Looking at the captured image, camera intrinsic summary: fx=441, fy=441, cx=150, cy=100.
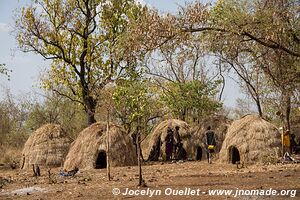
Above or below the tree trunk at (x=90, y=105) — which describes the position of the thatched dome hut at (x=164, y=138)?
below

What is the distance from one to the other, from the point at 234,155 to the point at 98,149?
5.79m

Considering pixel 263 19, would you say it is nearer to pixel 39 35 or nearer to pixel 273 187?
pixel 273 187

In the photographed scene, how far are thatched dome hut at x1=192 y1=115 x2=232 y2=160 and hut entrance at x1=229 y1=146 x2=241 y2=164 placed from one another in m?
4.16

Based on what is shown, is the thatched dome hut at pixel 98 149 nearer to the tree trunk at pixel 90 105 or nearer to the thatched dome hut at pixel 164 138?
the thatched dome hut at pixel 164 138

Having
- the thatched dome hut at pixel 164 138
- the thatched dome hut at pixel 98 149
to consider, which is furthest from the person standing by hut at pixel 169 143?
the thatched dome hut at pixel 98 149

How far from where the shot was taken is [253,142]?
683 inches

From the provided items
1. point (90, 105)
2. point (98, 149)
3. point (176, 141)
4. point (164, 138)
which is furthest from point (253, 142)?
point (90, 105)

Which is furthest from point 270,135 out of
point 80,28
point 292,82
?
point 80,28

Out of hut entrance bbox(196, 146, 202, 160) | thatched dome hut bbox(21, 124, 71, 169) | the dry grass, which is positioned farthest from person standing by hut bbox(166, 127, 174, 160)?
the dry grass

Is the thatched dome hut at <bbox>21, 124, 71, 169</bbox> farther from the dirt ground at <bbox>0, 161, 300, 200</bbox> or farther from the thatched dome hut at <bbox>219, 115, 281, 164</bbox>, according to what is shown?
the thatched dome hut at <bbox>219, 115, 281, 164</bbox>

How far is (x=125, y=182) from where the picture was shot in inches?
515

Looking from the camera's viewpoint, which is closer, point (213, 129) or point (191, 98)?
point (213, 129)

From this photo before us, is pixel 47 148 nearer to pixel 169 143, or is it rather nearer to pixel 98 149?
pixel 98 149

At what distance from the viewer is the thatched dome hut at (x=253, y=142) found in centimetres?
1717
